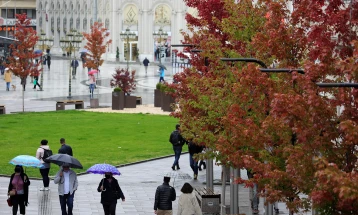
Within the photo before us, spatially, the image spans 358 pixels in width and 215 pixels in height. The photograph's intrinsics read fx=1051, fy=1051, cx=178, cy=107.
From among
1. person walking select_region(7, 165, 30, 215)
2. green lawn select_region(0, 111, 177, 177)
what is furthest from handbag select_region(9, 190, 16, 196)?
green lawn select_region(0, 111, 177, 177)

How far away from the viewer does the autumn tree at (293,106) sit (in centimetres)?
1461

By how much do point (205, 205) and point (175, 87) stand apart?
24.7 feet

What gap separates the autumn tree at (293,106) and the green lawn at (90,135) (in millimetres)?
10280

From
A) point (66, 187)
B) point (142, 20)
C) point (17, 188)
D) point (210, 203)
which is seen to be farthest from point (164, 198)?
point (142, 20)

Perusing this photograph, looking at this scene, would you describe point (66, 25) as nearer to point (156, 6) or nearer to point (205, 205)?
point (156, 6)

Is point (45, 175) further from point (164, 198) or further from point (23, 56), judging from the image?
point (23, 56)

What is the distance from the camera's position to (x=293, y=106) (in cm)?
1513

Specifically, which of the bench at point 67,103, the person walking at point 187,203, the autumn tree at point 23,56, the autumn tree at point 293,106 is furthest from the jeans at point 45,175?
the autumn tree at point 23,56

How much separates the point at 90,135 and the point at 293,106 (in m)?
28.6

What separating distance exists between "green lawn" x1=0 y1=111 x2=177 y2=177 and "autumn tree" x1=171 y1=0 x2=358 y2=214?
33.7 feet

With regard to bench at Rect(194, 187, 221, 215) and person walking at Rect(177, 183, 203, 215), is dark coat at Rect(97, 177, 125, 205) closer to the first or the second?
person walking at Rect(177, 183, 203, 215)

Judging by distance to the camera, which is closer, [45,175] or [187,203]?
[187,203]

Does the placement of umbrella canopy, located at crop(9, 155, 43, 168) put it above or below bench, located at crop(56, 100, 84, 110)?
below

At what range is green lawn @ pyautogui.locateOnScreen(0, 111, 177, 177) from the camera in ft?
121
